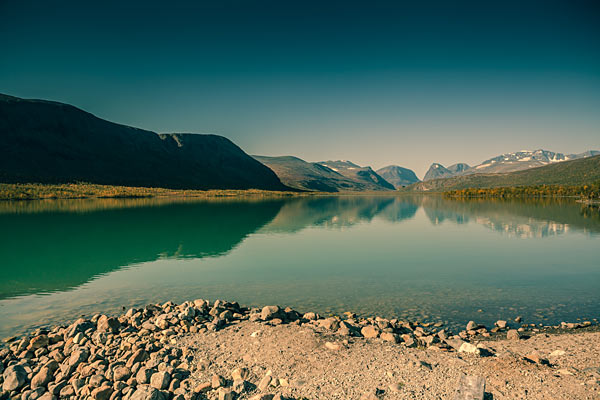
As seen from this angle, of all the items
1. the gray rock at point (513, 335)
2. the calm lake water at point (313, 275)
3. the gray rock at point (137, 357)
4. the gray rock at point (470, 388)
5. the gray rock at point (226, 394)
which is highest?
the gray rock at point (470, 388)

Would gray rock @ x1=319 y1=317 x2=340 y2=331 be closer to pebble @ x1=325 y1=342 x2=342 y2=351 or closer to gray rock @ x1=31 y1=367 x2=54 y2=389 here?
pebble @ x1=325 y1=342 x2=342 y2=351

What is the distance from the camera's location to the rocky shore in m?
9.68

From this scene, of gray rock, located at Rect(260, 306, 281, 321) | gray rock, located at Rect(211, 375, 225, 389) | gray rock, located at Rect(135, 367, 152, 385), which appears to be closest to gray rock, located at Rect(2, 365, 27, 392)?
gray rock, located at Rect(135, 367, 152, 385)

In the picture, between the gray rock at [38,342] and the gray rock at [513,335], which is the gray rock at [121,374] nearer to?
the gray rock at [38,342]

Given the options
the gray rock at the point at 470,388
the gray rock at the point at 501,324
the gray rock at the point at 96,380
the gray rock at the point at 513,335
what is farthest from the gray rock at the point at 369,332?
the gray rock at the point at 96,380

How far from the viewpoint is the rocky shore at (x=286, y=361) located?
31.8 ft

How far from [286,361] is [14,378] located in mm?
8514

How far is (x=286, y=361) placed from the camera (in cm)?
1149

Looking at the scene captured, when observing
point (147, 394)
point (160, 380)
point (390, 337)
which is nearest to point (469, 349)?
point (390, 337)

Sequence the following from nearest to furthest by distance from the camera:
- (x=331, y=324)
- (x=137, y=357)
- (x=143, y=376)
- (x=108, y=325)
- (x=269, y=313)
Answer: (x=143, y=376) < (x=137, y=357) < (x=108, y=325) < (x=331, y=324) < (x=269, y=313)

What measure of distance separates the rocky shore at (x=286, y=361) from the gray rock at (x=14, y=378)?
30 mm

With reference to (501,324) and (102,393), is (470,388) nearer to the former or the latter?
(501,324)

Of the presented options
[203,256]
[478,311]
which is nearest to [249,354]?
[478,311]

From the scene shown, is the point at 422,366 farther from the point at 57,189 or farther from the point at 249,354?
the point at 57,189
